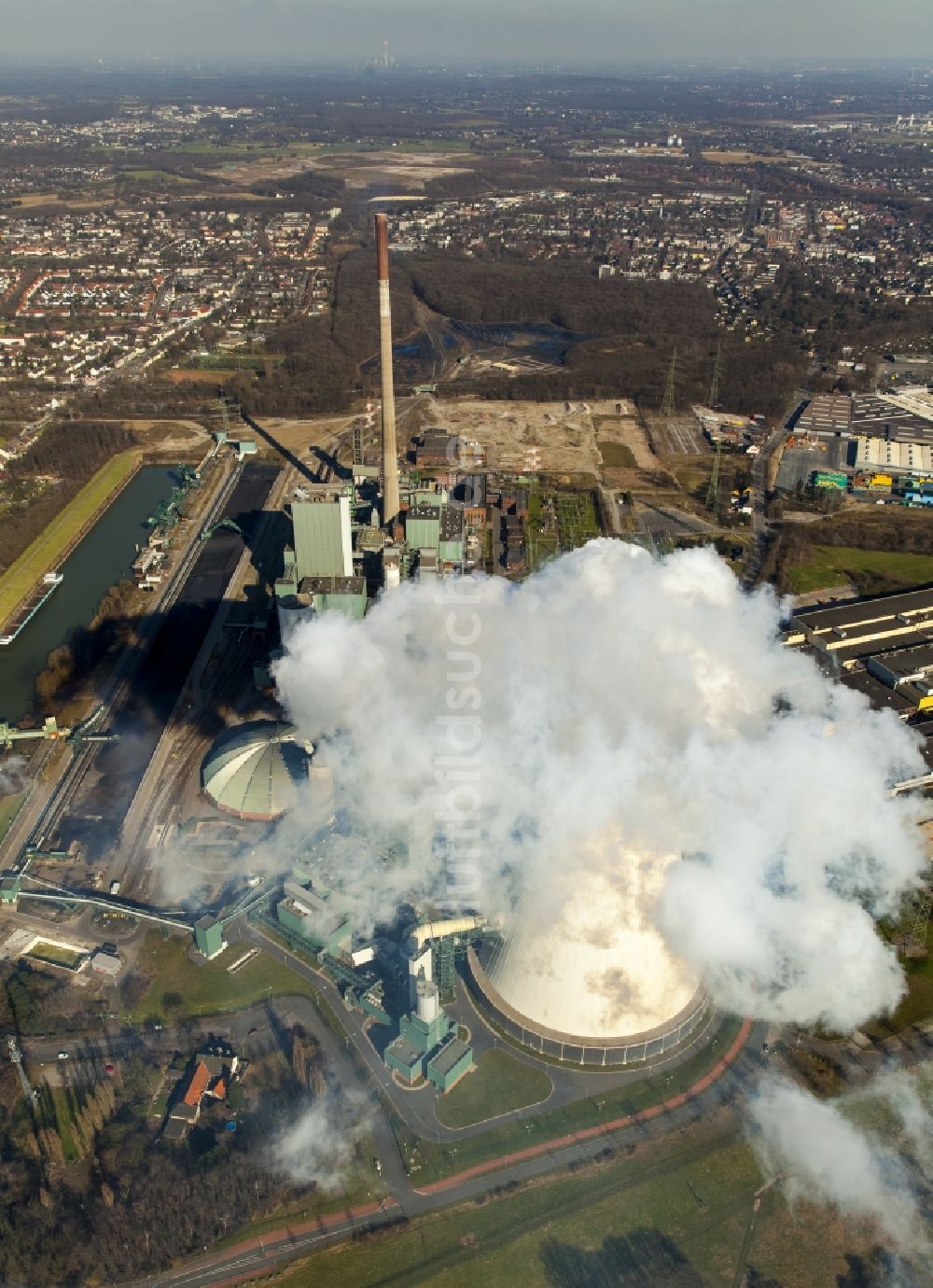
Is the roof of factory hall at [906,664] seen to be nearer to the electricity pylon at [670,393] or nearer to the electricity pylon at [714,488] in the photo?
the electricity pylon at [714,488]

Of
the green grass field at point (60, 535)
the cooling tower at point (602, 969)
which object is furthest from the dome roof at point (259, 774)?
the green grass field at point (60, 535)

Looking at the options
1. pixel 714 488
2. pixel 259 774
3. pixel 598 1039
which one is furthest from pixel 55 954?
pixel 714 488

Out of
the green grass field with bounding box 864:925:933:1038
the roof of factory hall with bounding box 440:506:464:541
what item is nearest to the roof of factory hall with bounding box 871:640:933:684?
the green grass field with bounding box 864:925:933:1038

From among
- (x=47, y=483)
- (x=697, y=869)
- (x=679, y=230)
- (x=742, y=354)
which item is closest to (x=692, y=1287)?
(x=697, y=869)

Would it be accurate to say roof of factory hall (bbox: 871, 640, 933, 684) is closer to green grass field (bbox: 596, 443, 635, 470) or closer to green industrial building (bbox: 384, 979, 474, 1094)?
green industrial building (bbox: 384, 979, 474, 1094)

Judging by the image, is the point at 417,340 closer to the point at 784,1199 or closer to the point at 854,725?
the point at 854,725

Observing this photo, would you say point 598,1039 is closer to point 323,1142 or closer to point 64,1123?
point 323,1142
